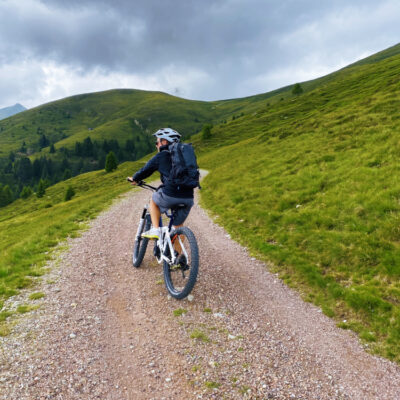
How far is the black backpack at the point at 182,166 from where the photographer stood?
620 centimetres

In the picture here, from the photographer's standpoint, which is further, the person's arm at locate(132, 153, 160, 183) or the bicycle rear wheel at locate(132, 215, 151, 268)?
the bicycle rear wheel at locate(132, 215, 151, 268)

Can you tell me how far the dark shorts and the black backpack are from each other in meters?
0.46

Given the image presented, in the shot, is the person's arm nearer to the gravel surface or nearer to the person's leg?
the person's leg

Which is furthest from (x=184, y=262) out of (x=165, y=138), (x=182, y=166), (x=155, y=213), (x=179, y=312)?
(x=165, y=138)

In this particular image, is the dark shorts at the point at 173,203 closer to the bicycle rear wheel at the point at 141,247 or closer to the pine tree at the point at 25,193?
the bicycle rear wheel at the point at 141,247

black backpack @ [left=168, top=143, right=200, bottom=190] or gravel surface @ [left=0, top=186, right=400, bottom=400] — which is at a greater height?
black backpack @ [left=168, top=143, right=200, bottom=190]

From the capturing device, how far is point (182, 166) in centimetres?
619

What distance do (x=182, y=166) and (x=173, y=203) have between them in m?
1.08

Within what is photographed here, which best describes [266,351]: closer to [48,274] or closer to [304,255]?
[304,255]

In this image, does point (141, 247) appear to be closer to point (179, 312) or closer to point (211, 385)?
point (179, 312)

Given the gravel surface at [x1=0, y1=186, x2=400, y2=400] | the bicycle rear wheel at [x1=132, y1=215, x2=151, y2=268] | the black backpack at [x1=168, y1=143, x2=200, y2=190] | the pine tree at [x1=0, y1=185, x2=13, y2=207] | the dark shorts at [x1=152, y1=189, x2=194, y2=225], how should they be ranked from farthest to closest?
1. the pine tree at [x1=0, y1=185, x2=13, y2=207]
2. the bicycle rear wheel at [x1=132, y1=215, x2=151, y2=268]
3. the dark shorts at [x1=152, y1=189, x2=194, y2=225]
4. the black backpack at [x1=168, y1=143, x2=200, y2=190]
5. the gravel surface at [x1=0, y1=186, x2=400, y2=400]

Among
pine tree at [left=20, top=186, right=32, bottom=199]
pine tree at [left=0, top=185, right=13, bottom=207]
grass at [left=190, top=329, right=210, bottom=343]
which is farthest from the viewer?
pine tree at [left=0, top=185, right=13, bottom=207]

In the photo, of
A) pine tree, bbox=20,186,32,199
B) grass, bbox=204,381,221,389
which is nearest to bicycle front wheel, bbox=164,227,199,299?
grass, bbox=204,381,221,389

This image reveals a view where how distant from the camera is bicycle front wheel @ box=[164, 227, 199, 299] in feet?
19.8
